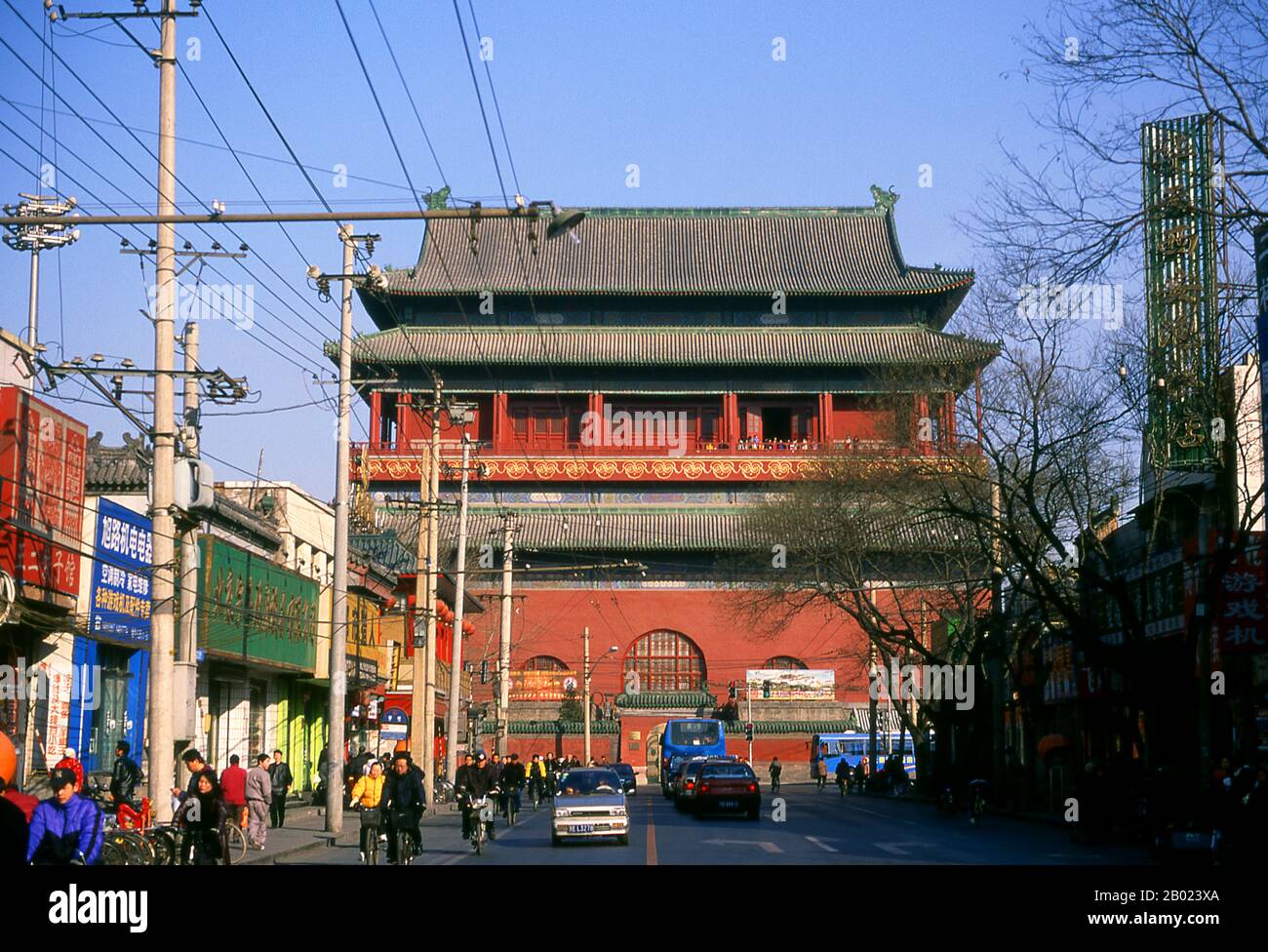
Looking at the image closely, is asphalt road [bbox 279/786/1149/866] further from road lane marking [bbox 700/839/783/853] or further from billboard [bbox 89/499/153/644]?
billboard [bbox 89/499/153/644]

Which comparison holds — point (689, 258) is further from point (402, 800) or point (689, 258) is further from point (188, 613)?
point (402, 800)

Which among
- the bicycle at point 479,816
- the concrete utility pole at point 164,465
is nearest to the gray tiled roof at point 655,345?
the bicycle at point 479,816

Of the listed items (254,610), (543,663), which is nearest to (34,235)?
(254,610)

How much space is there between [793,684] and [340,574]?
41925mm

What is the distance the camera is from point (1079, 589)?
38.4 meters

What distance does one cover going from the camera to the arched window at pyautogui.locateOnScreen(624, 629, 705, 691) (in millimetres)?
71856

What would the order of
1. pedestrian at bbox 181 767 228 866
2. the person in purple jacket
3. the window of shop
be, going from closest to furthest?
the person in purple jacket
pedestrian at bbox 181 767 228 866
the window of shop

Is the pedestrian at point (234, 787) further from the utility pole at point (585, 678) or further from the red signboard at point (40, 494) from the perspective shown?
the utility pole at point (585, 678)

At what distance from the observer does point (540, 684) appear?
71312 mm

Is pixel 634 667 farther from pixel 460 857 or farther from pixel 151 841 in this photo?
pixel 151 841

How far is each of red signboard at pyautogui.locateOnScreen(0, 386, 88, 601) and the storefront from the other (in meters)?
3.49

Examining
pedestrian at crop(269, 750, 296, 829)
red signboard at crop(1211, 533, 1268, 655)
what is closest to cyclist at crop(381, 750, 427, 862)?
pedestrian at crop(269, 750, 296, 829)

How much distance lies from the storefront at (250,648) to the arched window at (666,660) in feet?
88.1

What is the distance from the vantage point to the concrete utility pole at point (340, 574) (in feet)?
97.2
